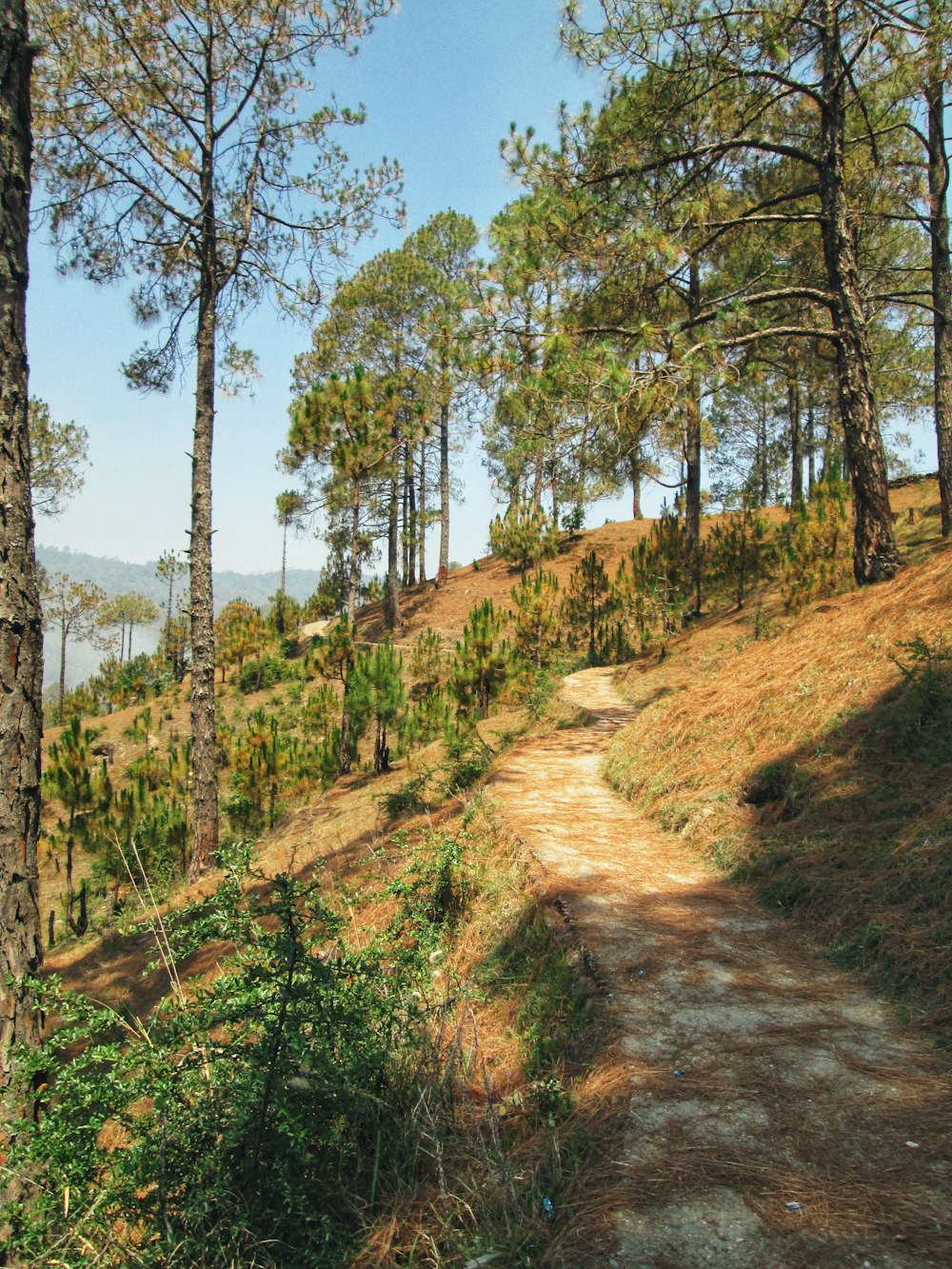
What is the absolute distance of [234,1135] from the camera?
1.82 metres

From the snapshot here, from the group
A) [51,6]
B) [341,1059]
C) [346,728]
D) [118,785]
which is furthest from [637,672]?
[118,785]

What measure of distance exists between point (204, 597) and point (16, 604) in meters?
5.31

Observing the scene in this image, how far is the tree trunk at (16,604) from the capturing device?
2.63m

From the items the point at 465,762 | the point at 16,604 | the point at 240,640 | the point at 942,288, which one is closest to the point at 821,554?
the point at 942,288

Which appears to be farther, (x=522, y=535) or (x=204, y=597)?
(x=522, y=535)

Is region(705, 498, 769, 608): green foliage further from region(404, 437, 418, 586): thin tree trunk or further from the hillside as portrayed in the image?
region(404, 437, 418, 586): thin tree trunk

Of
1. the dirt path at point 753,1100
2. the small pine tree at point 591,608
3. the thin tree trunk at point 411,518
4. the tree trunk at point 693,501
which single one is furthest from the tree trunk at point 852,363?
the thin tree trunk at point 411,518

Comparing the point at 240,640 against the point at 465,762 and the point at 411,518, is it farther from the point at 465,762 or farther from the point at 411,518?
the point at 465,762

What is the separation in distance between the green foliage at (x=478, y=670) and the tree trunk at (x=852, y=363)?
17.6 feet

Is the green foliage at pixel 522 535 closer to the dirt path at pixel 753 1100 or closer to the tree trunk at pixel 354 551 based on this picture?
the tree trunk at pixel 354 551

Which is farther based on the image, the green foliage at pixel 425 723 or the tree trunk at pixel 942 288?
the green foliage at pixel 425 723

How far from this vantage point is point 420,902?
4.11m

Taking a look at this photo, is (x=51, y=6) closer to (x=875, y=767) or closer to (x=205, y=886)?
(x=205, y=886)

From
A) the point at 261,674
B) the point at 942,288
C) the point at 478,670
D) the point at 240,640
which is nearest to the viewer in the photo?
the point at 942,288
